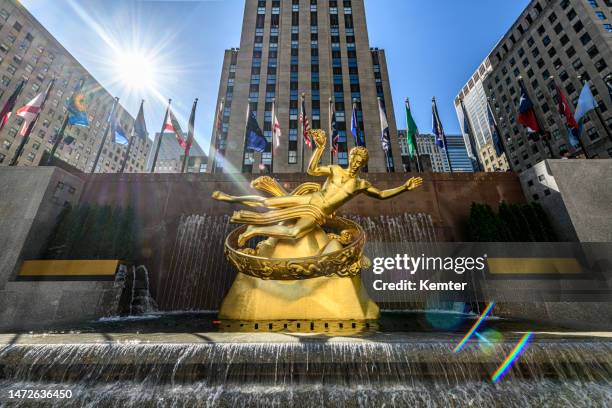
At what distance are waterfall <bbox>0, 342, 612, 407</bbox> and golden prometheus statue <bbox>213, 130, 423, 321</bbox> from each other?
2.51 m

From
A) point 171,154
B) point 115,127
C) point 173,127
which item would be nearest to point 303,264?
point 173,127

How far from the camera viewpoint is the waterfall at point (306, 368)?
11.2 feet

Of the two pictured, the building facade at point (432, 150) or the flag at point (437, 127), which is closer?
the flag at point (437, 127)

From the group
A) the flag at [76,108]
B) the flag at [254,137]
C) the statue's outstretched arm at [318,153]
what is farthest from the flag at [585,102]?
the flag at [76,108]

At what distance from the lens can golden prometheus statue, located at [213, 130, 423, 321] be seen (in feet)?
20.3

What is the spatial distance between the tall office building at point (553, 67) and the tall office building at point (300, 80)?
24.8m

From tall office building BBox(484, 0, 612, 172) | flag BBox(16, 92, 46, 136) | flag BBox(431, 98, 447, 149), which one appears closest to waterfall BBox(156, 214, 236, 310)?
flag BBox(16, 92, 46, 136)

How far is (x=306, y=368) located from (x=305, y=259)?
2.78 m

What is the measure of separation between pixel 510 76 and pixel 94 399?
83.7m

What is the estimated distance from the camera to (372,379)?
11.6ft

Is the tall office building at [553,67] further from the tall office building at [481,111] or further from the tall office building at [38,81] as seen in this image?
the tall office building at [38,81]

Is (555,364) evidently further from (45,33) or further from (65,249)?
(45,33)

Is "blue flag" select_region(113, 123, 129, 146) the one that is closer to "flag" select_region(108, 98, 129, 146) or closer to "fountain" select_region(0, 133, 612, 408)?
"flag" select_region(108, 98, 129, 146)

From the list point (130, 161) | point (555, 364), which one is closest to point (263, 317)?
point (555, 364)
